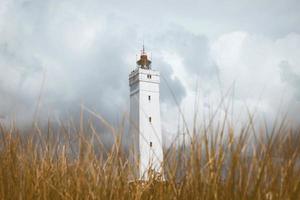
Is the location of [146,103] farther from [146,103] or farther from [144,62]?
[144,62]

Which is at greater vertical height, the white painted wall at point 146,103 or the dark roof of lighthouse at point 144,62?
the dark roof of lighthouse at point 144,62

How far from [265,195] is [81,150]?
114 cm

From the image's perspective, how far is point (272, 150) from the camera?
2018 millimetres

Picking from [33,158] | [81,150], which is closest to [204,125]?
[81,150]

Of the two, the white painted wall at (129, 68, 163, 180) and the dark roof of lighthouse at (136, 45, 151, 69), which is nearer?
the white painted wall at (129, 68, 163, 180)

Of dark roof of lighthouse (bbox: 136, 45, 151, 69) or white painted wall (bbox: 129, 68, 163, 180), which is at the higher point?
dark roof of lighthouse (bbox: 136, 45, 151, 69)

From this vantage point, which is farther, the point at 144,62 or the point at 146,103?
the point at 144,62

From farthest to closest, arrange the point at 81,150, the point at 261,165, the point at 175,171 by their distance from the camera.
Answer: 1. the point at 81,150
2. the point at 175,171
3. the point at 261,165

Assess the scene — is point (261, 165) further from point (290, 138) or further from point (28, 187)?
point (28, 187)

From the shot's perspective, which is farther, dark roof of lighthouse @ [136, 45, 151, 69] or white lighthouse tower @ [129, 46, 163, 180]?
dark roof of lighthouse @ [136, 45, 151, 69]

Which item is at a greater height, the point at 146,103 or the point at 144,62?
the point at 144,62

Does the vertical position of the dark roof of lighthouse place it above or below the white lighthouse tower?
above

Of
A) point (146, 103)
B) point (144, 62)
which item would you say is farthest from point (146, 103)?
point (144, 62)

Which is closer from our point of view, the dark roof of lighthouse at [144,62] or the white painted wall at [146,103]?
the white painted wall at [146,103]
